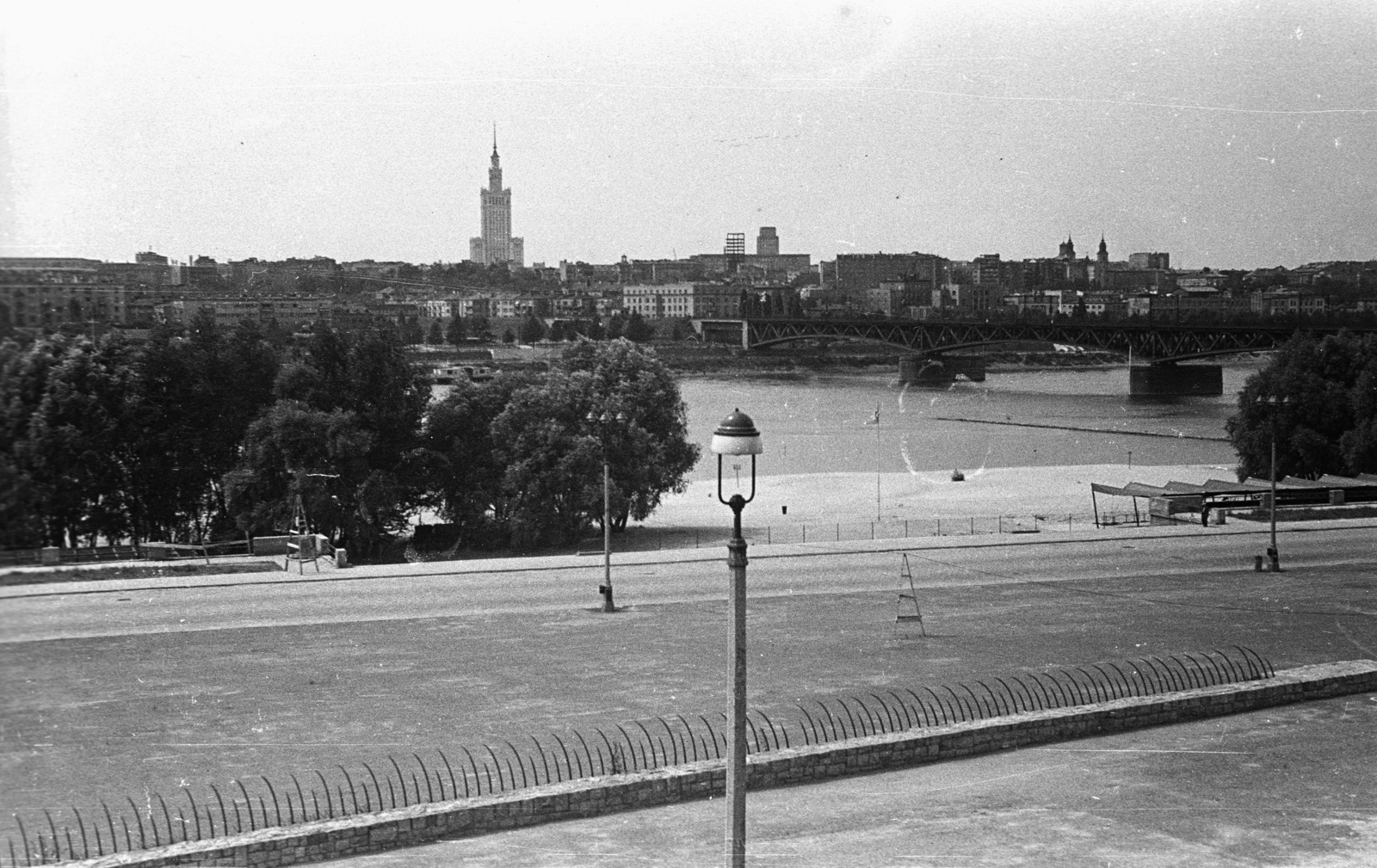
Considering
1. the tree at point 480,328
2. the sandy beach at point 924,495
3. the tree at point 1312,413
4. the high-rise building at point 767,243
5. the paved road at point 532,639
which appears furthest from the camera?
the high-rise building at point 767,243

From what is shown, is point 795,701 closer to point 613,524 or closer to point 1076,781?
point 1076,781

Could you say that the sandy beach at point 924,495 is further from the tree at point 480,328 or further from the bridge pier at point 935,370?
the tree at point 480,328

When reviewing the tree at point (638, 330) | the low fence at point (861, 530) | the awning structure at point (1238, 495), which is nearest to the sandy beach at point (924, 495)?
the low fence at point (861, 530)

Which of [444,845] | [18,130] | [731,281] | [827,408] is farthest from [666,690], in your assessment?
[731,281]

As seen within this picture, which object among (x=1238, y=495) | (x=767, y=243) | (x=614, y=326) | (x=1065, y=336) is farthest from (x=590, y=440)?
(x=767, y=243)

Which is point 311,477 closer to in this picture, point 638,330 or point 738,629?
point 738,629

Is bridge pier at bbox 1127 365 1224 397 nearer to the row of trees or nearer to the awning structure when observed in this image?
the awning structure
